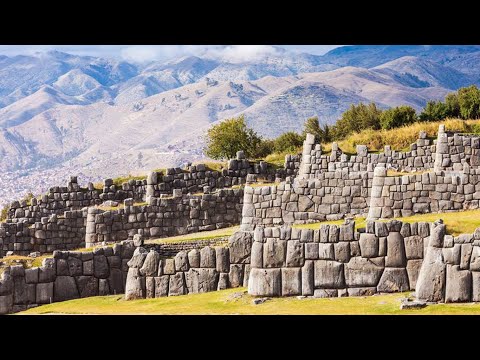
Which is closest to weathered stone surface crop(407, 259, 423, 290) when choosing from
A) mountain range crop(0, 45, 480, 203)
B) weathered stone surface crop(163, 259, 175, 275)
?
weathered stone surface crop(163, 259, 175, 275)

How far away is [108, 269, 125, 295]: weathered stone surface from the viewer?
87.7ft

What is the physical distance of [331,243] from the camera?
72.7 feet

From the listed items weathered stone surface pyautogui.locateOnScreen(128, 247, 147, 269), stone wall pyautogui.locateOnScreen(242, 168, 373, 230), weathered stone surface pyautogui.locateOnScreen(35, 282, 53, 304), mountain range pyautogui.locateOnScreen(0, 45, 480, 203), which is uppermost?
mountain range pyautogui.locateOnScreen(0, 45, 480, 203)

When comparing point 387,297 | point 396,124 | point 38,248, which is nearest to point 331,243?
point 387,297

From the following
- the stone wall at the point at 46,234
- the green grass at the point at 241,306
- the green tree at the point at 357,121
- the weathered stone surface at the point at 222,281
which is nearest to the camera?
the green grass at the point at 241,306

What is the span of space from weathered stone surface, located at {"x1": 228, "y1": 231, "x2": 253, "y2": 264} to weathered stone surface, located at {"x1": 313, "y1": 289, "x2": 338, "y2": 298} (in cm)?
290

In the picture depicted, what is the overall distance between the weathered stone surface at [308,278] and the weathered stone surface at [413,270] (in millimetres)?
2112

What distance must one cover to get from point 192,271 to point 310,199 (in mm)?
8512

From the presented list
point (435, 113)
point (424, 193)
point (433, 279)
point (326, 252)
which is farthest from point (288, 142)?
point (433, 279)

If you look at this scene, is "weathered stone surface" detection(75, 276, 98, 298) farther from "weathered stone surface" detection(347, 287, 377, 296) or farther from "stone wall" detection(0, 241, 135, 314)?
"weathered stone surface" detection(347, 287, 377, 296)

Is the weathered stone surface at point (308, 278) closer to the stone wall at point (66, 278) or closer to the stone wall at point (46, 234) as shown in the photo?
the stone wall at point (66, 278)

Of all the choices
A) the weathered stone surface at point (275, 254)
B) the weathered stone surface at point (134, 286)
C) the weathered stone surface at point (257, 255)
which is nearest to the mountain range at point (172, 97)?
the weathered stone surface at point (134, 286)

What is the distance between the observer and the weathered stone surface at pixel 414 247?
21.8 m
